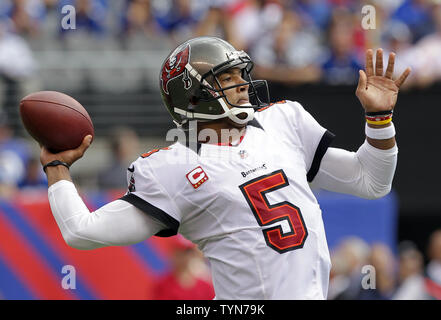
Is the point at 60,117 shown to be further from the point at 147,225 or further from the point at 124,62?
the point at 124,62

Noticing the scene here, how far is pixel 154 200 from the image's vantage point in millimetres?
3406

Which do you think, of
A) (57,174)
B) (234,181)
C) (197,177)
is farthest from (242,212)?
(57,174)

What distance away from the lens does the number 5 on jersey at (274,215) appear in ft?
11.1

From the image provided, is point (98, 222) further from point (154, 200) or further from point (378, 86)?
point (378, 86)

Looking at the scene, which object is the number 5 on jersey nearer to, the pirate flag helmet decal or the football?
the pirate flag helmet decal

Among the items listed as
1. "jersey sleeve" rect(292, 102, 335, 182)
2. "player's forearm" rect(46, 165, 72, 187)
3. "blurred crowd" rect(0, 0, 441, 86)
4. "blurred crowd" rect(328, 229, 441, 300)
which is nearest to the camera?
"player's forearm" rect(46, 165, 72, 187)

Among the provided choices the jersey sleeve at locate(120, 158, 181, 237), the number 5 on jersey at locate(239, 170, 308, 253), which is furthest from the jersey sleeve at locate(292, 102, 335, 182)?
the jersey sleeve at locate(120, 158, 181, 237)

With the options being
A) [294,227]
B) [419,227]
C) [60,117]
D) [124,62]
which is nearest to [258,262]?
[294,227]

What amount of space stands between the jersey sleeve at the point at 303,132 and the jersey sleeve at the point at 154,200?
1.86 feet

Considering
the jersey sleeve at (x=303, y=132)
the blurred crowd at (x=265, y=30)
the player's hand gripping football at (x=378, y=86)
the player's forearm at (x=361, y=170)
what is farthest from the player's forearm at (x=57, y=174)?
the blurred crowd at (x=265, y=30)

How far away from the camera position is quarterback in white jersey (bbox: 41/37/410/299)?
11.1 feet

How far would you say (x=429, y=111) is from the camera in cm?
830

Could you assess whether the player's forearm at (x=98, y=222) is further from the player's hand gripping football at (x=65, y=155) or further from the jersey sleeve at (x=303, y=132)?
the jersey sleeve at (x=303, y=132)

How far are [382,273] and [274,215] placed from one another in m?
3.76
